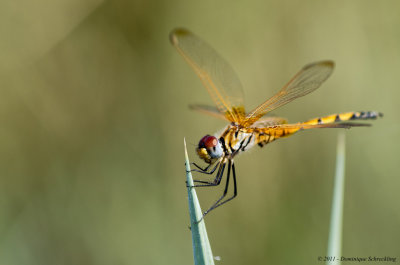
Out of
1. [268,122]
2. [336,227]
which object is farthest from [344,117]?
[336,227]

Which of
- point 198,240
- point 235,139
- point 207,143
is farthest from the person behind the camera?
point 235,139

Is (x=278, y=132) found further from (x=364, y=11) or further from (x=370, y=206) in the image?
(x=364, y=11)

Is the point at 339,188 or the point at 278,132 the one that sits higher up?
the point at 278,132

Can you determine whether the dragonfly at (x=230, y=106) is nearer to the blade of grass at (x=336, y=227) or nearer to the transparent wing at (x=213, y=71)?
the transparent wing at (x=213, y=71)

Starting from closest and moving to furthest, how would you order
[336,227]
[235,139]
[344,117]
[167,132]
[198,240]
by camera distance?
1. [198,240]
2. [336,227]
3. [235,139]
4. [344,117]
5. [167,132]

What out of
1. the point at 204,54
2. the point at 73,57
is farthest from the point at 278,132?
the point at 73,57

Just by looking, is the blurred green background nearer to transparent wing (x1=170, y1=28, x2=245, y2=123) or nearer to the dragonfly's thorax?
the dragonfly's thorax

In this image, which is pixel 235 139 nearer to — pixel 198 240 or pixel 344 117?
pixel 344 117
